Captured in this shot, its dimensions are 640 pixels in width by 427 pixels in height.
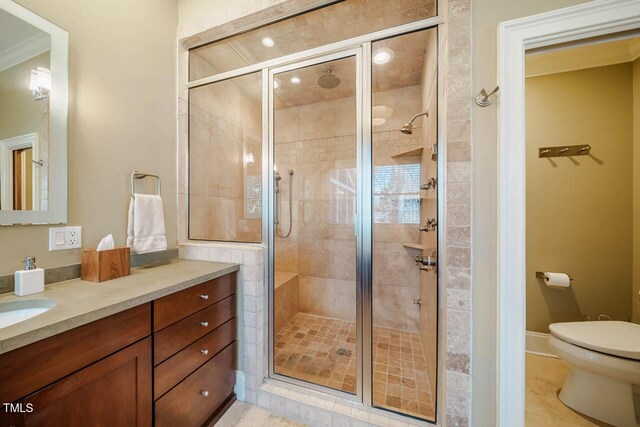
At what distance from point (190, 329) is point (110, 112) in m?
1.30

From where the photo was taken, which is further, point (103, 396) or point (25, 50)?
point (25, 50)

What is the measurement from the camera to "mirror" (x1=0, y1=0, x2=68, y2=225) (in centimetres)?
97

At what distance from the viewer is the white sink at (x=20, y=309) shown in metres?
0.85

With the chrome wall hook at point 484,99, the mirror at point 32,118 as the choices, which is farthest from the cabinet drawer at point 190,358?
the chrome wall hook at point 484,99

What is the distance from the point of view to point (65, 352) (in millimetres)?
696

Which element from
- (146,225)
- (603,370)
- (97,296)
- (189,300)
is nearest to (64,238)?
(146,225)

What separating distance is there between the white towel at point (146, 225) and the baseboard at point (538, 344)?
2.97 meters

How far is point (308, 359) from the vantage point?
5.73 ft

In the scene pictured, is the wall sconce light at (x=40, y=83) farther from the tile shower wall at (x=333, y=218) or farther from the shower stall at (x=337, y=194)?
the tile shower wall at (x=333, y=218)

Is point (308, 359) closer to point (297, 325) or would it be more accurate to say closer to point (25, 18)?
point (297, 325)

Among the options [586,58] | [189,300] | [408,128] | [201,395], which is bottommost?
[201,395]

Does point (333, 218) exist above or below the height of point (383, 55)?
below

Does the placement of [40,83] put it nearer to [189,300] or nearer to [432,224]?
→ [189,300]

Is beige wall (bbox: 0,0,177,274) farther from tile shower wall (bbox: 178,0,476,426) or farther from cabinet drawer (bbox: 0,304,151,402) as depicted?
tile shower wall (bbox: 178,0,476,426)
